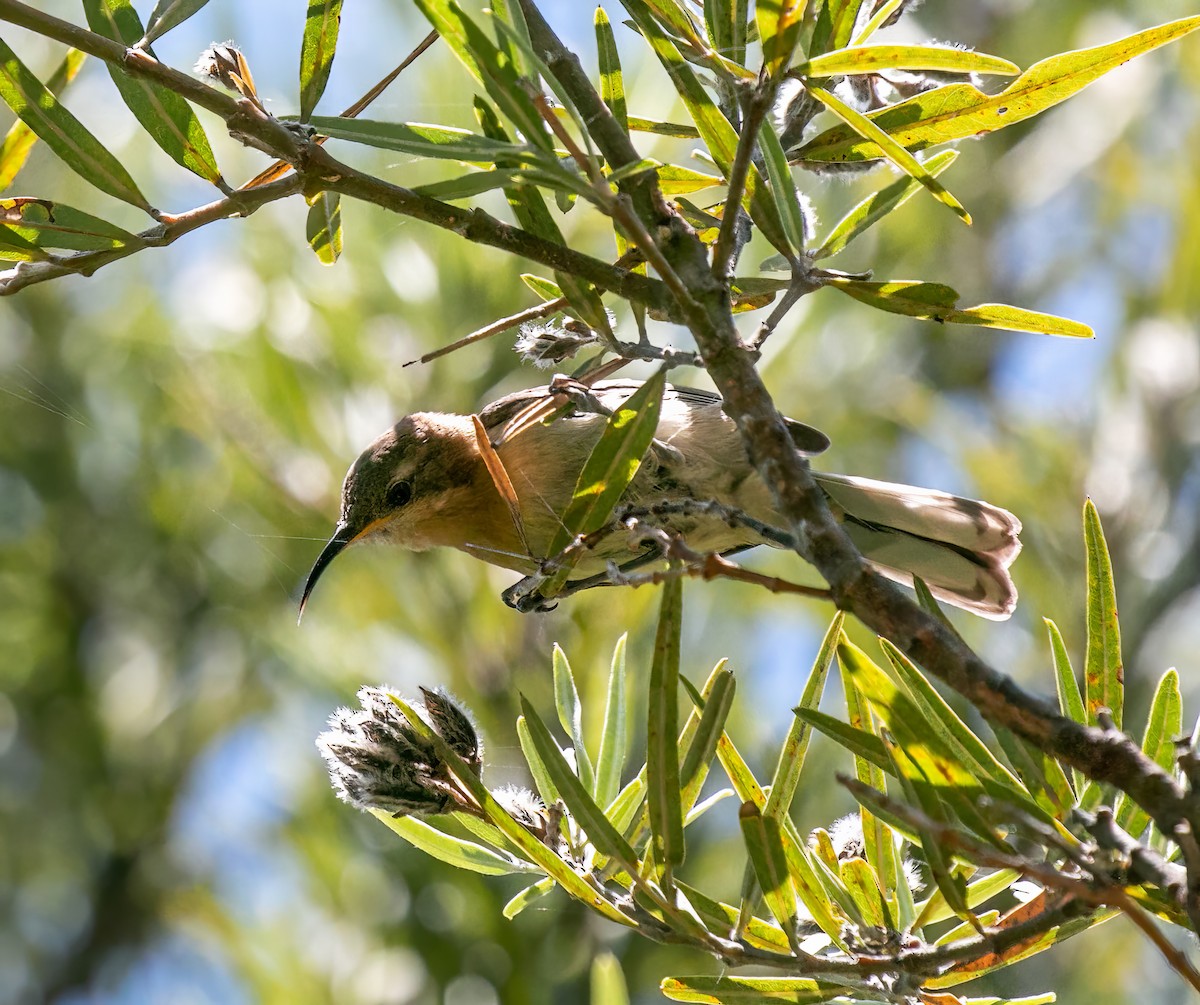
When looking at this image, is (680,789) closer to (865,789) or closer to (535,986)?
(865,789)

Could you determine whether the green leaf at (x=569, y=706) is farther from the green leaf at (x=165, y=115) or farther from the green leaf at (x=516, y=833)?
the green leaf at (x=165, y=115)

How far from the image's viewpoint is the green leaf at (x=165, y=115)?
1.46 meters

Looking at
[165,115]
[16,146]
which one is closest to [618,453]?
[165,115]

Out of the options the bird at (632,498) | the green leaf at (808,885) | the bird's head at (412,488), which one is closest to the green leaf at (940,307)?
the green leaf at (808,885)

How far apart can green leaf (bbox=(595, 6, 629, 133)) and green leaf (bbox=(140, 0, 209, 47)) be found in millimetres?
483

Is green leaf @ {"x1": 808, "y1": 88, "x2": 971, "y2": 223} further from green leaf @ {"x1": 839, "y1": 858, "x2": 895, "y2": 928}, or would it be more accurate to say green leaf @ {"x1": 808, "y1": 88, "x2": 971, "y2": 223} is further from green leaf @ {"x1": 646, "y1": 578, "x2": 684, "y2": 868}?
green leaf @ {"x1": 839, "y1": 858, "x2": 895, "y2": 928}

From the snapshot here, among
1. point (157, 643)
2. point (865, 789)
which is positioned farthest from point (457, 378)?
point (865, 789)

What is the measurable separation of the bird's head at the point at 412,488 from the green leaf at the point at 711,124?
1.83 meters

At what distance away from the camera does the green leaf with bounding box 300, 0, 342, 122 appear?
1.50 metres

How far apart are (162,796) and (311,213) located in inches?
139

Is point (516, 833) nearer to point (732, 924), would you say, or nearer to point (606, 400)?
point (732, 924)

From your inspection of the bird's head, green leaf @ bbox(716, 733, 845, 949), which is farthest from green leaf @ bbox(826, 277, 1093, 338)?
the bird's head

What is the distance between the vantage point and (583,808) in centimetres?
142

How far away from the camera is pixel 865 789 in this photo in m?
1.03
